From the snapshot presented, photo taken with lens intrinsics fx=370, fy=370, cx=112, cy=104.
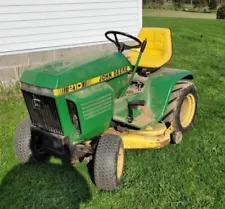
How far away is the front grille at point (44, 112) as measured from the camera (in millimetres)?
3283

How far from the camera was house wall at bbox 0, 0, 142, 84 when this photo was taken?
671 centimetres

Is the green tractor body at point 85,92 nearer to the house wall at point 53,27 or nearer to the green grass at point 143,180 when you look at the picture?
the green grass at point 143,180

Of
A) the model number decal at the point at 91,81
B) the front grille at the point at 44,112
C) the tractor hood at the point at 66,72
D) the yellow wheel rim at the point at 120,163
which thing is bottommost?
the yellow wheel rim at the point at 120,163

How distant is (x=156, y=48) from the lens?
4617 millimetres

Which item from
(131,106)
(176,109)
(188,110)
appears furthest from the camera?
(188,110)

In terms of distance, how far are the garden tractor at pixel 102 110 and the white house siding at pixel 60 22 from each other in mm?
3108

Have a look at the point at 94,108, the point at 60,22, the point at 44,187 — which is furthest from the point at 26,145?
the point at 60,22

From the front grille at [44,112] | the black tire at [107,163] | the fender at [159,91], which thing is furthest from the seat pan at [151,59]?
the front grille at [44,112]

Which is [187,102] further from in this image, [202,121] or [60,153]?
[60,153]

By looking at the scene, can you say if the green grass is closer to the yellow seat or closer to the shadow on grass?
the shadow on grass

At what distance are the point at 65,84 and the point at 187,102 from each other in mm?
2071

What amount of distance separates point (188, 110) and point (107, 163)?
181 centimetres

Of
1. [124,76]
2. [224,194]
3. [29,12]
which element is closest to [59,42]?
[29,12]

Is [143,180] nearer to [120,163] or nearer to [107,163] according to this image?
[120,163]
